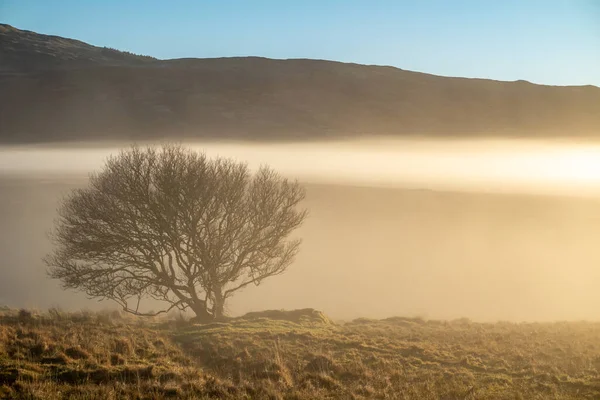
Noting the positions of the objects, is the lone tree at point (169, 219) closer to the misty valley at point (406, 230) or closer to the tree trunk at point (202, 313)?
the tree trunk at point (202, 313)

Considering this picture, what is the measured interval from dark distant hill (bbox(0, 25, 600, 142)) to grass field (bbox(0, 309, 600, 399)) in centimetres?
7757

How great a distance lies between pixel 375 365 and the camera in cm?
1498

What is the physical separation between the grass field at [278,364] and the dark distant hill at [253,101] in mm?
77566

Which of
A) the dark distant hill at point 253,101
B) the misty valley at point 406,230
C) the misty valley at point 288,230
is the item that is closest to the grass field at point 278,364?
the misty valley at point 288,230

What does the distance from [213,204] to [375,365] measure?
14.3m

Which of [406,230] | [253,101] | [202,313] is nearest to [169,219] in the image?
[202,313]

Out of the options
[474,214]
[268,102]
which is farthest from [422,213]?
[268,102]

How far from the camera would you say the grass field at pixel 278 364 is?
10.6 metres

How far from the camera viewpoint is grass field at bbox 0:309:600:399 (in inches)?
416

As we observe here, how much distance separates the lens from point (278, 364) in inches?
544

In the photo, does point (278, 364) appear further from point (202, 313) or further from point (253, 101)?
point (253, 101)

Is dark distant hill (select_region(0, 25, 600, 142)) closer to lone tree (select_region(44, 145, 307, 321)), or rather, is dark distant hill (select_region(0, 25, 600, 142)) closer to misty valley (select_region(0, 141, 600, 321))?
misty valley (select_region(0, 141, 600, 321))

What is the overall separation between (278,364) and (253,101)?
9058 cm

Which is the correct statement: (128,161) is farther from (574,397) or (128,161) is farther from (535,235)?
(535,235)
